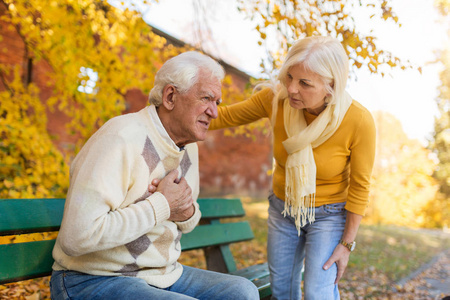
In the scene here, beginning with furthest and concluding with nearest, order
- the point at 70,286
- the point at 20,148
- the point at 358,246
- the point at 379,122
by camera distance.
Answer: the point at 379,122 < the point at 358,246 < the point at 20,148 < the point at 70,286

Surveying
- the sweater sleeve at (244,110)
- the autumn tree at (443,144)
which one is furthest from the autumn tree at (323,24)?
the autumn tree at (443,144)

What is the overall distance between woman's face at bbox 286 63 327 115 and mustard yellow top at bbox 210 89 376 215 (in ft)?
0.68

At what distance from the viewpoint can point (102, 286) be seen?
185 cm

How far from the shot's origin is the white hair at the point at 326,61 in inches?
88.0

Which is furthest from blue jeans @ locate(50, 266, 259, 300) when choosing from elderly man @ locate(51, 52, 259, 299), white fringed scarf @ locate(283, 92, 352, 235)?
white fringed scarf @ locate(283, 92, 352, 235)

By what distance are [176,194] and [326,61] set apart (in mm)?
1122

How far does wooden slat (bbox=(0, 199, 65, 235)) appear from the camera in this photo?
6.82ft

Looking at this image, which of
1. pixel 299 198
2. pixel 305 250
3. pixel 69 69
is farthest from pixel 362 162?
pixel 69 69

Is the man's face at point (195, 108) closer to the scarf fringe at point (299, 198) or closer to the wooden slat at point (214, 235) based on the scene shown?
the scarf fringe at point (299, 198)

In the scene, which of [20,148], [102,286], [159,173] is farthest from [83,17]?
[102,286]

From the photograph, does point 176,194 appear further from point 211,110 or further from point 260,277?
point 260,277

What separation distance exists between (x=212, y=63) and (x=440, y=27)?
1967 cm

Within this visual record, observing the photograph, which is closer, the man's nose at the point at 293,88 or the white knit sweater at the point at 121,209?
the white knit sweater at the point at 121,209

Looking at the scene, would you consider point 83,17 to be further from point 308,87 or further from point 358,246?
point 358,246
